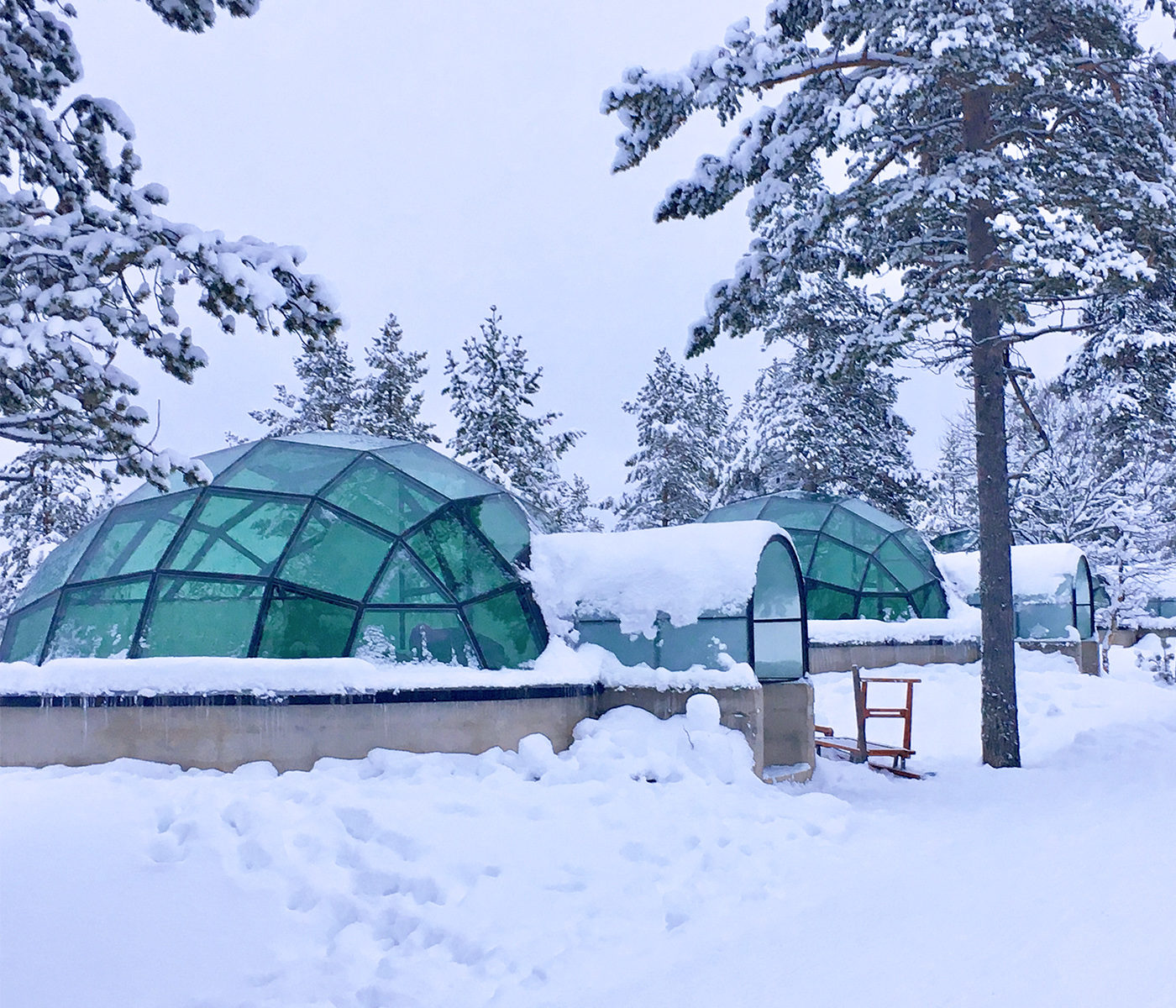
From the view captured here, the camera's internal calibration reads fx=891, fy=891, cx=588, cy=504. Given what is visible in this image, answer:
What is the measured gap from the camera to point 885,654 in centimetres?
2017

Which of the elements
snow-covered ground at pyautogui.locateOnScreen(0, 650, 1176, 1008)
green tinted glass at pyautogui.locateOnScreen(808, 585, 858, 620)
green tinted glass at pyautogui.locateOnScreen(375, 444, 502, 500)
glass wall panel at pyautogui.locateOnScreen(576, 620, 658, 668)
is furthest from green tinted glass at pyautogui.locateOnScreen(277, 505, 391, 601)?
green tinted glass at pyautogui.locateOnScreen(808, 585, 858, 620)

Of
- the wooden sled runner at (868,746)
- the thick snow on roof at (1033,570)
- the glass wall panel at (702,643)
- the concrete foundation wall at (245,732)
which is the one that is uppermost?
the thick snow on roof at (1033,570)

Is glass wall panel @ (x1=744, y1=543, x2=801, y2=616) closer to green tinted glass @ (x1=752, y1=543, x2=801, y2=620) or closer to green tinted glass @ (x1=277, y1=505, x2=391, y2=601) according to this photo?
green tinted glass @ (x1=752, y1=543, x2=801, y2=620)

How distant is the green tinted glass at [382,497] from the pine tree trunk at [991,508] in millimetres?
7525

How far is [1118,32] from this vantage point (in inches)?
459

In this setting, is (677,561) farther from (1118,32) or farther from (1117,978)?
(1118,32)

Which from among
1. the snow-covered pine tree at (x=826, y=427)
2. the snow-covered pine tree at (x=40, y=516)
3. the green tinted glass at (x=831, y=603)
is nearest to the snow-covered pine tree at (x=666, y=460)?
the snow-covered pine tree at (x=826, y=427)

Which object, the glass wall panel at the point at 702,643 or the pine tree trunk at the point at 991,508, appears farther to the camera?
the pine tree trunk at the point at 991,508

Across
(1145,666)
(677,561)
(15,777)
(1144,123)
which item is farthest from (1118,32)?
(1145,666)

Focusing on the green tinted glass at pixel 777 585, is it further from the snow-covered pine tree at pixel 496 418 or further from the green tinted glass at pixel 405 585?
the snow-covered pine tree at pixel 496 418

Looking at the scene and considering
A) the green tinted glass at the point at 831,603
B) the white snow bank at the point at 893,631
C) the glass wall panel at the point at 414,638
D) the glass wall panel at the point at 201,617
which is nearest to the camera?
the glass wall panel at the point at 201,617

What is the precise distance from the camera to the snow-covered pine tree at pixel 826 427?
25.6 meters

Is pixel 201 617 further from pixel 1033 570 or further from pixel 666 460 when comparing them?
pixel 666 460

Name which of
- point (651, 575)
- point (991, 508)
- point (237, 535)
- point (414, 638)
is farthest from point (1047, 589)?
point (237, 535)
